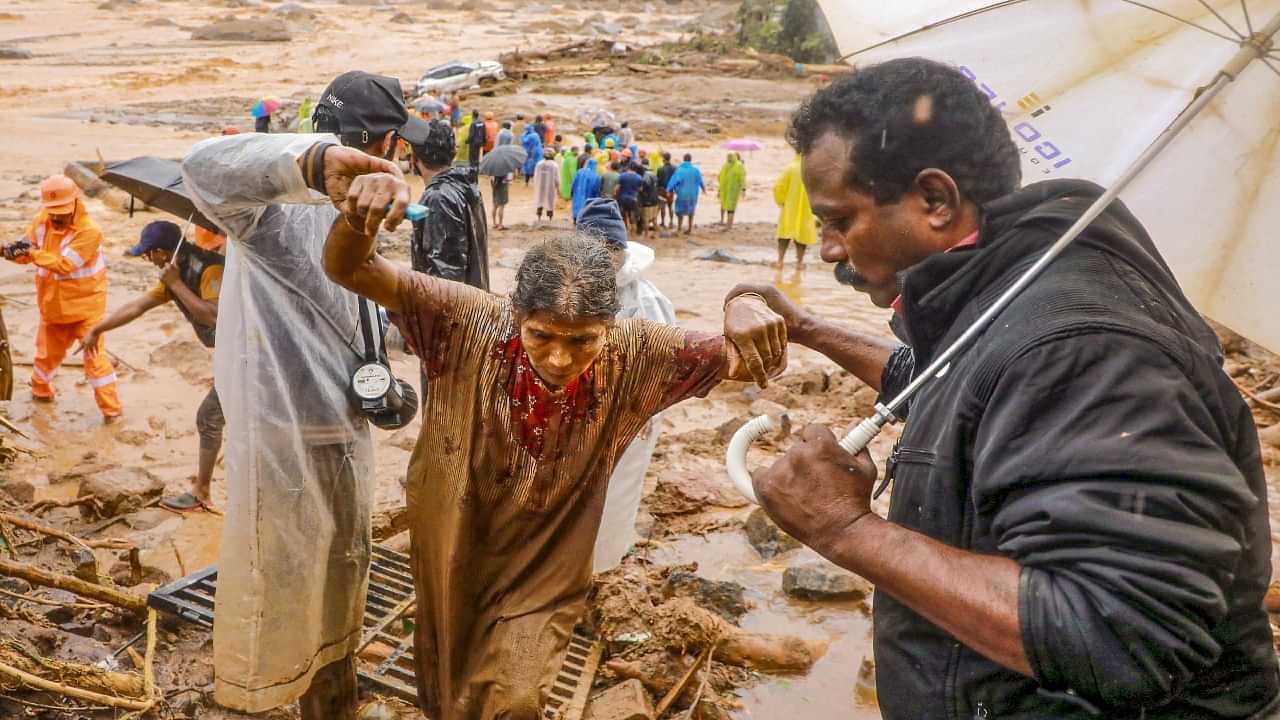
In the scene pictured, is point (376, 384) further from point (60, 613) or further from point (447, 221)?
point (60, 613)

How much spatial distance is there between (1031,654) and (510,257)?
11072 mm

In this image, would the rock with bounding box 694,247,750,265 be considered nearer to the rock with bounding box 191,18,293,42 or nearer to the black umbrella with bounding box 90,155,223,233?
the black umbrella with bounding box 90,155,223,233

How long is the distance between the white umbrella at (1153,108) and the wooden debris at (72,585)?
2904 mm

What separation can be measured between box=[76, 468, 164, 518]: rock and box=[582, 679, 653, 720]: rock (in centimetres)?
307

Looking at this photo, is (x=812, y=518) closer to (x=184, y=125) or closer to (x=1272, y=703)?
(x=1272, y=703)

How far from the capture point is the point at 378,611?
3936 mm

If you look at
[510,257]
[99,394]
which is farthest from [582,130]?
[99,394]

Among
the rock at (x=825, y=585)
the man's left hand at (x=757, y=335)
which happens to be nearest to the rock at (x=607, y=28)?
the rock at (x=825, y=585)

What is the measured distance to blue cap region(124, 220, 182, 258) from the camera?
16.5 ft

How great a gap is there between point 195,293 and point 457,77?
22.2 metres

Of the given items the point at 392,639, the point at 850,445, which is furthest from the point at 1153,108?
the point at 392,639

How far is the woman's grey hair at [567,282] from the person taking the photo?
2365 millimetres

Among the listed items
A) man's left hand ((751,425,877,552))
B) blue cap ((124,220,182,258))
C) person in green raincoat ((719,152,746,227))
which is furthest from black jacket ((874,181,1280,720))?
person in green raincoat ((719,152,746,227))

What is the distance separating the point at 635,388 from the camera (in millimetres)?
2662
